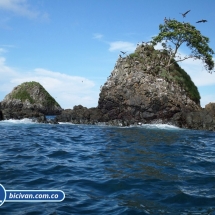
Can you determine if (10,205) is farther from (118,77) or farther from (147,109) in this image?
(118,77)

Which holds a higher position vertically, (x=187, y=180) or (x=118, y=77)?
(x=118, y=77)

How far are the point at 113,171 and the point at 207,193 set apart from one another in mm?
3150

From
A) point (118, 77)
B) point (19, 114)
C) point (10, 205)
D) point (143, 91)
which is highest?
point (118, 77)

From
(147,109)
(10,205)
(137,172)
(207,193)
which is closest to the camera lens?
(10,205)

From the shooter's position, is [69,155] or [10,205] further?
[69,155]

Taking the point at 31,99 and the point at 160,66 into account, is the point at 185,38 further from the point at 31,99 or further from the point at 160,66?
the point at 31,99

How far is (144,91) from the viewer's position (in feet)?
107

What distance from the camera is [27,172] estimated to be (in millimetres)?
8758

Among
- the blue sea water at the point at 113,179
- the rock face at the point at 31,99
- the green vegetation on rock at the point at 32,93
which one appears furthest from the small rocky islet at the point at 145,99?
the green vegetation on rock at the point at 32,93

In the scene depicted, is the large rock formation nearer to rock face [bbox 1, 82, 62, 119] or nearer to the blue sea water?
the blue sea water

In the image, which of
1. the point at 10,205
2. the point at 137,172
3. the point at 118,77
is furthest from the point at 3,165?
the point at 118,77

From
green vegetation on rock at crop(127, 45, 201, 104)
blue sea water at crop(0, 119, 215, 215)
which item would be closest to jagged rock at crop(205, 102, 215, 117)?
green vegetation on rock at crop(127, 45, 201, 104)

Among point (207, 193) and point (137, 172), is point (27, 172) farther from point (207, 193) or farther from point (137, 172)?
point (207, 193)

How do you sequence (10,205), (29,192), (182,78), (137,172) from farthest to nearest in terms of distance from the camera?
(182,78), (137,172), (29,192), (10,205)
